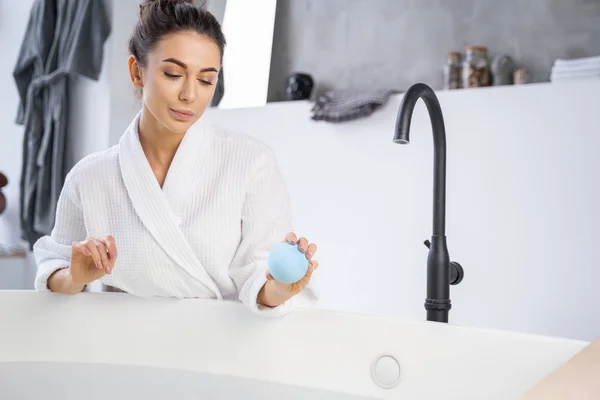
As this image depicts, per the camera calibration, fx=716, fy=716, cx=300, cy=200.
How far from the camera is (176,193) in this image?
4.70 ft

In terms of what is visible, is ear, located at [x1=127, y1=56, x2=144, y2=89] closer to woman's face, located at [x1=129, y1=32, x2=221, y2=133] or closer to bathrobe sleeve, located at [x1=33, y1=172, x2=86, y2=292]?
woman's face, located at [x1=129, y1=32, x2=221, y2=133]

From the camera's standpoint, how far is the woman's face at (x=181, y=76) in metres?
1.31

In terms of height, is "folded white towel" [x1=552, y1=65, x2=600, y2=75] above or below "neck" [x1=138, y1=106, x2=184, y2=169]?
above

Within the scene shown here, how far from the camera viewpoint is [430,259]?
128 cm

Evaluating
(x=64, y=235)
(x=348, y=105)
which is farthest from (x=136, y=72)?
(x=348, y=105)

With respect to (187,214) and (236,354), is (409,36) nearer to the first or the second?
(187,214)

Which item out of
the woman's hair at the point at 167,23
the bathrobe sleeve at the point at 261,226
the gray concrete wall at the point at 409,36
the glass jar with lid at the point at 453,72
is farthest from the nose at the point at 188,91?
the gray concrete wall at the point at 409,36

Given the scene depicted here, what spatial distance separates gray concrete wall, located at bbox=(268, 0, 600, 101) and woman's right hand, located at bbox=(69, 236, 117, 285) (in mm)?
1805

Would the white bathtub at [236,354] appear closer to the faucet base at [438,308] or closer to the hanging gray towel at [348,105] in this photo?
the faucet base at [438,308]

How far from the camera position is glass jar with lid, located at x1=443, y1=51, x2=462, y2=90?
2.60 meters

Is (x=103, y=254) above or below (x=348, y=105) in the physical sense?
below

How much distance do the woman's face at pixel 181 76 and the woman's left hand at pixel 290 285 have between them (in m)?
0.35

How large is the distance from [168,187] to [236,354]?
36 centimetres

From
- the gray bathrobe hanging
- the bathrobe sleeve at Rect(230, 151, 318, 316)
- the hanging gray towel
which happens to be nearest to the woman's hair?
the bathrobe sleeve at Rect(230, 151, 318, 316)
